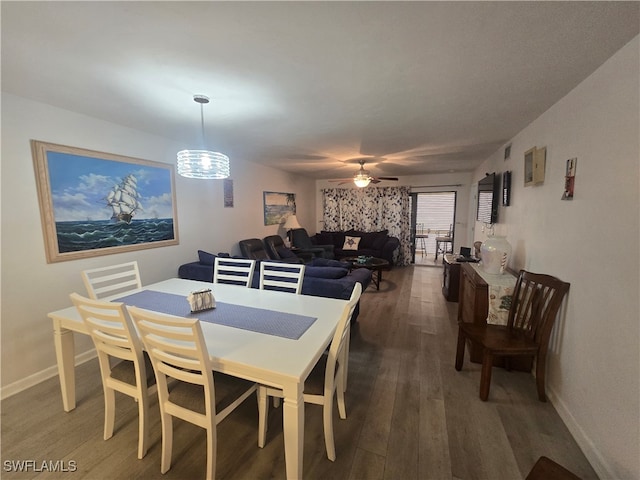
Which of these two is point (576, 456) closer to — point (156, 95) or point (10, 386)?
point (156, 95)

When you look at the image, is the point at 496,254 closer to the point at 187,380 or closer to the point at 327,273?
the point at 327,273

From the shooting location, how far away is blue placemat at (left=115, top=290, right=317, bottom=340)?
4.92ft

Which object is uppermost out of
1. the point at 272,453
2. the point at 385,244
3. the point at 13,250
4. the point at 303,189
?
the point at 303,189

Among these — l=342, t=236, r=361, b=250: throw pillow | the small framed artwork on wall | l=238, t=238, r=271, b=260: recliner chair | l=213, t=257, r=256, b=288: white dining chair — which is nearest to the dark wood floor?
l=213, t=257, r=256, b=288: white dining chair

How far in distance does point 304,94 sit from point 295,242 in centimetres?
423

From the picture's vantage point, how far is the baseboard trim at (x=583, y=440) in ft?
4.45

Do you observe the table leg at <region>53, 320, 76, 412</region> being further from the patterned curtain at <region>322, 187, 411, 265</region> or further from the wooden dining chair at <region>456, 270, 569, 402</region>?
the patterned curtain at <region>322, 187, 411, 265</region>

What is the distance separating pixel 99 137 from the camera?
2482 millimetres

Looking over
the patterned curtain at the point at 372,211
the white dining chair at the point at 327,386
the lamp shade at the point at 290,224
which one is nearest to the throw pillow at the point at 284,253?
the lamp shade at the point at 290,224

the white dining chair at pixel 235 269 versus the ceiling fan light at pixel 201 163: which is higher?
the ceiling fan light at pixel 201 163

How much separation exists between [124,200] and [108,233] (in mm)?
373

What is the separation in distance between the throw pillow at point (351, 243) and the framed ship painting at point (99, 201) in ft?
13.4

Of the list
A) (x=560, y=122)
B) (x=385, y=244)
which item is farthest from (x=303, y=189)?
(x=560, y=122)

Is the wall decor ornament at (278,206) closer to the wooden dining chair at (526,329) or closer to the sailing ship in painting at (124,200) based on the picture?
the sailing ship in painting at (124,200)
